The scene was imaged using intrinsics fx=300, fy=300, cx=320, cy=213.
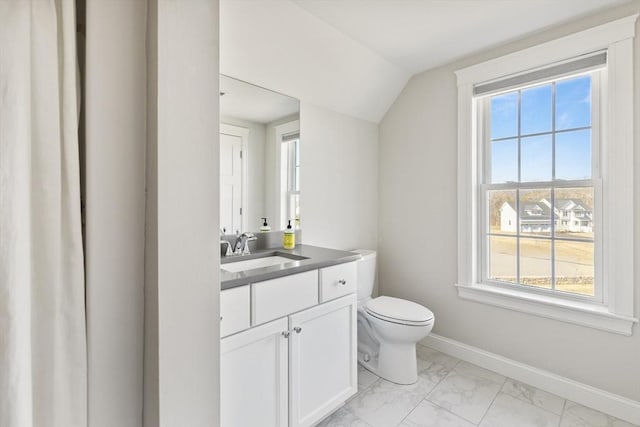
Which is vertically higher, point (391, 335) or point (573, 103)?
point (573, 103)

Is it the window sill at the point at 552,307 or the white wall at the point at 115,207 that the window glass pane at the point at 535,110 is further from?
the white wall at the point at 115,207

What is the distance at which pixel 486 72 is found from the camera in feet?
7.02

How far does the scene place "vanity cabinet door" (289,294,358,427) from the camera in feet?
4.66

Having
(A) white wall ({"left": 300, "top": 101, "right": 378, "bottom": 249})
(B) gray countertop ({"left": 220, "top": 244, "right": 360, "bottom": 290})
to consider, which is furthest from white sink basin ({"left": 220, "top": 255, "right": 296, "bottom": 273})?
(A) white wall ({"left": 300, "top": 101, "right": 378, "bottom": 249})

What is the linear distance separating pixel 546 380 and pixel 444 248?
103cm

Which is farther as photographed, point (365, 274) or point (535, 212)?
point (365, 274)

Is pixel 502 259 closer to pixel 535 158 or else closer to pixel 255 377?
pixel 535 158

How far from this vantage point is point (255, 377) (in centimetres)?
Result: 128

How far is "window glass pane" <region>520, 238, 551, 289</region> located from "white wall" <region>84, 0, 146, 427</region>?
234cm

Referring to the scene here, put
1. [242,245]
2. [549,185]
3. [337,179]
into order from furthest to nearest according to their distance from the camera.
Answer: [337,179] → [549,185] → [242,245]

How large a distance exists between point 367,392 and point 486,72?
7.65ft

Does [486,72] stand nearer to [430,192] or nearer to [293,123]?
[430,192]

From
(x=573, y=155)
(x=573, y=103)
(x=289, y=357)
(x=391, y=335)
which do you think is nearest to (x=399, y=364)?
(x=391, y=335)

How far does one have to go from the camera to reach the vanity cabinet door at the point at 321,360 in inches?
55.9
